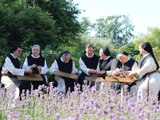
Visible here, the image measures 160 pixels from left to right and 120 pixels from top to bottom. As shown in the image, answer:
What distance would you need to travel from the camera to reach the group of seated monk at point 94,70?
8648mm

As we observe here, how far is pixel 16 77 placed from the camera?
Result: 948cm

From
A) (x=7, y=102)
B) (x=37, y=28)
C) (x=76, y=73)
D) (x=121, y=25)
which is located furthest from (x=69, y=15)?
(x=121, y=25)

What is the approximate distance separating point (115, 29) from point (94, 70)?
8804cm

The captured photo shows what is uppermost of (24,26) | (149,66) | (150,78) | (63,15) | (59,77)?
(63,15)

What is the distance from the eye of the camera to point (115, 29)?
97562 mm

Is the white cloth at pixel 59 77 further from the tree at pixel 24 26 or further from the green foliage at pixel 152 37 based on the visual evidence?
the green foliage at pixel 152 37

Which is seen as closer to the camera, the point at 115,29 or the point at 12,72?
the point at 12,72

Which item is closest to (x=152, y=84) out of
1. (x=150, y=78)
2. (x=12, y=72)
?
(x=150, y=78)

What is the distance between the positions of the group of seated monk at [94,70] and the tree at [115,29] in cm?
8426

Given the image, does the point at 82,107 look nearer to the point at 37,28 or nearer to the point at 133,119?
the point at 133,119

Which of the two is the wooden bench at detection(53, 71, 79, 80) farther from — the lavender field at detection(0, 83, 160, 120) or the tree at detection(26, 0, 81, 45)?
the tree at detection(26, 0, 81, 45)

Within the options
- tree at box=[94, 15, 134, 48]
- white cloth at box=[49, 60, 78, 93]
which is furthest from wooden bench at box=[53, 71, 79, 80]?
tree at box=[94, 15, 134, 48]

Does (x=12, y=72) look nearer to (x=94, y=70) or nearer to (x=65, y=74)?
(x=65, y=74)

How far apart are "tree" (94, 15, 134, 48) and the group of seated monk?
84.3 m
